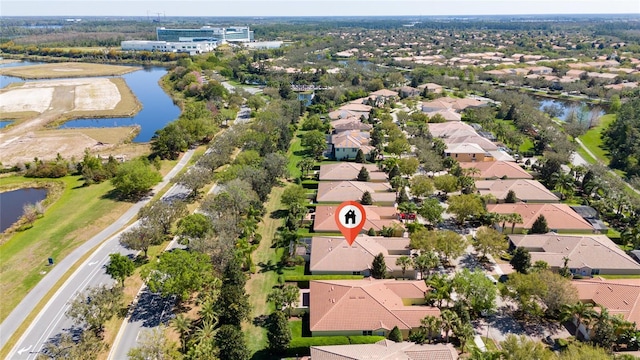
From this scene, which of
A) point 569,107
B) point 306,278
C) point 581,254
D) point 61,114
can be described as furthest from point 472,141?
point 61,114

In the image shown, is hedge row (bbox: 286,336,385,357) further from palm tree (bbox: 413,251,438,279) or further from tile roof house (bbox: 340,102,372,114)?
tile roof house (bbox: 340,102,372,114)

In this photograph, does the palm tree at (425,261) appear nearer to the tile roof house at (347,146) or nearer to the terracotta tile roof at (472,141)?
the tile roof house at (347,146)

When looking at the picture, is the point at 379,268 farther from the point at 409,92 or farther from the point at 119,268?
the point at 409,92

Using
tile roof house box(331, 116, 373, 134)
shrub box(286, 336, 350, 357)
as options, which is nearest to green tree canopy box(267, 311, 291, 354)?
shrub box(286, 336, 350, 357)

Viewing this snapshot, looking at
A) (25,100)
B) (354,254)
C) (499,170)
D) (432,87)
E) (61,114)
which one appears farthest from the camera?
(432,87)

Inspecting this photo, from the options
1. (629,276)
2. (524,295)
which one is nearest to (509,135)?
(629,276)

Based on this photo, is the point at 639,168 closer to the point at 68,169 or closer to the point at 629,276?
the point at 629,276

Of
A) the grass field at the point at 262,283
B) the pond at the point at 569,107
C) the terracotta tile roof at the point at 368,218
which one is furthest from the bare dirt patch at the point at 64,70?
the pond at the point at 569,107
